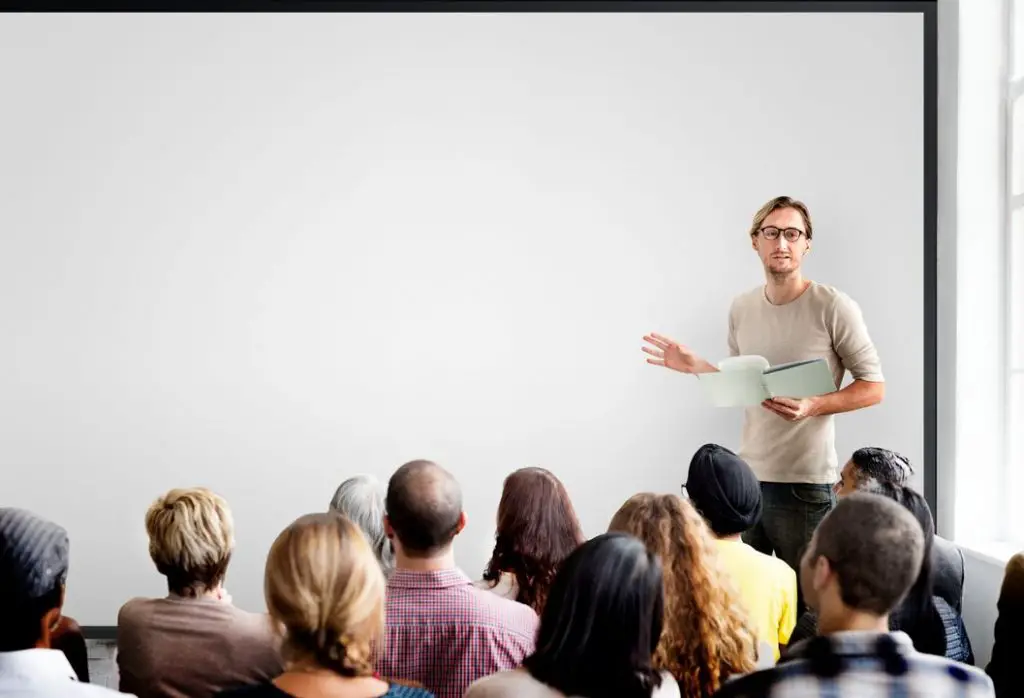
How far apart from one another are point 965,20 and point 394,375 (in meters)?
2.50

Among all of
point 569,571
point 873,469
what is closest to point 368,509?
point 569,571

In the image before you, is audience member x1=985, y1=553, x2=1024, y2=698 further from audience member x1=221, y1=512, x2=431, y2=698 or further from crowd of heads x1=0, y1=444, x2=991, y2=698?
audience member x1=221, y1=512, x2=431, y2=698

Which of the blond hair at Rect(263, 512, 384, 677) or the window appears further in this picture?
the window

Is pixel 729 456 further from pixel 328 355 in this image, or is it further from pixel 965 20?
pixel 965 20

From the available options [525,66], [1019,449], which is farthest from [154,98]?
[1019,449]

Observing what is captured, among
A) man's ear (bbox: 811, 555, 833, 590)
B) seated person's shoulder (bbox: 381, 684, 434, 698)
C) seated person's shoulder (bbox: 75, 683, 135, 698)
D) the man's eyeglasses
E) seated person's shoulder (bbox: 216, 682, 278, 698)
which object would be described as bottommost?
seated person's shoulder (bbox: 75, 683, 135, 698)

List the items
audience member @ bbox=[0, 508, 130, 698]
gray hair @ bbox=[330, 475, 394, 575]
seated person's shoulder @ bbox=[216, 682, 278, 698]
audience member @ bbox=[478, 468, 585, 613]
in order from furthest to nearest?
gray hair @ bbox=[330, 475, 394, 575]
audience member @ bbox=[478, 468, 585, 613]
audience member @ bbox=[0, 508, 130, 698]
seated person's shoulder @ bbox=[216, 682, 278, 698]

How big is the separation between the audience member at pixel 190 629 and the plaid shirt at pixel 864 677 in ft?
3.15

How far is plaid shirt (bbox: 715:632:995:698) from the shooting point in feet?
4.54

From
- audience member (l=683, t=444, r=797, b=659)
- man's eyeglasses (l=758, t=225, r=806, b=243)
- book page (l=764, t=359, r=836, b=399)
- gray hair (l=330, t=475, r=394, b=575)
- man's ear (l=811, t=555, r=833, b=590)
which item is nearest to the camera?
man's ear (l=811, t=555, r=833, b=590)

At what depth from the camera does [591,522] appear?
12.6 ft

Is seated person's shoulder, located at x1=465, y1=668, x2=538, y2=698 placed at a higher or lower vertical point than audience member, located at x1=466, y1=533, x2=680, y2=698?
lower

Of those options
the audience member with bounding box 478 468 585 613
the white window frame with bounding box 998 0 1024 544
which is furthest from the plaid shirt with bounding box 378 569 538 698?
the white window frame with bounding box 998 0 1024 544

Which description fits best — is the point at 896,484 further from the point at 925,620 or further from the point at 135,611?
the point at 135,611
